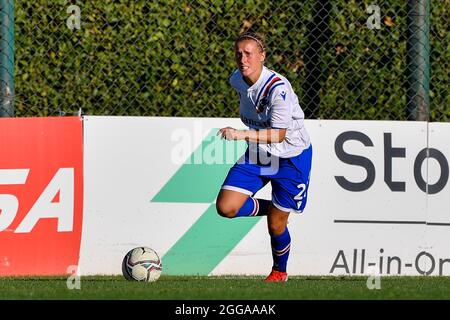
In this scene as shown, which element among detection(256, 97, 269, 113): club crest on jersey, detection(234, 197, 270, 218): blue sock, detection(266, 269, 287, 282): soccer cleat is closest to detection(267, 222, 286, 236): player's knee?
detection(234, 197, 270, 218): blue sock

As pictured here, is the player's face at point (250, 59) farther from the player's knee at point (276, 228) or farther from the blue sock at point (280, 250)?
the blue sock at point (280, 250)

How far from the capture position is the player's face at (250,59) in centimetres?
950

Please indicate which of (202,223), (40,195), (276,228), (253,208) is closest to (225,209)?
(253,208)

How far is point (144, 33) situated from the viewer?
11.1 meters

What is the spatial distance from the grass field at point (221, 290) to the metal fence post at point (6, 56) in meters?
1.86

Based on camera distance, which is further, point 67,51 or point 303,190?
point 67,51

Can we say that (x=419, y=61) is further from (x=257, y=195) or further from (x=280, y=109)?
(x=280, y=109)

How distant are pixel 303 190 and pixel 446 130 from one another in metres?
2.10

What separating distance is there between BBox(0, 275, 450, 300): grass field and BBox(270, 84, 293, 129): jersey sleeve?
1350mm

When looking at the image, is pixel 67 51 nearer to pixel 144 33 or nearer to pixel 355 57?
pixel 144 33

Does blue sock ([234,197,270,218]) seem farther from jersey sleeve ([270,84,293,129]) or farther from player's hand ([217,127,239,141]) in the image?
player's hand ([217,127,239,141])

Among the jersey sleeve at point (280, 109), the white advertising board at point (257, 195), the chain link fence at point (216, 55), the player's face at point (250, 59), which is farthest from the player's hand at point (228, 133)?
the chain link fence at point (216, 55)
